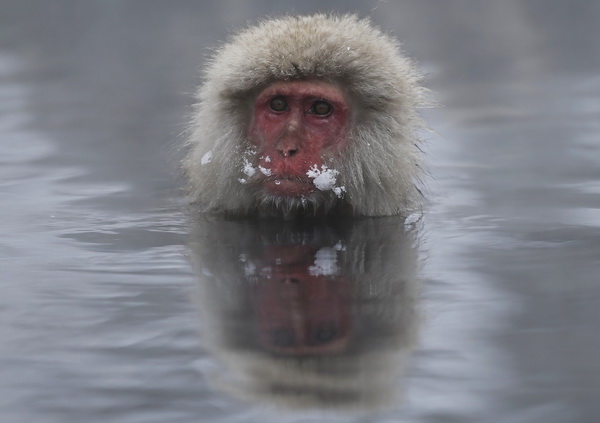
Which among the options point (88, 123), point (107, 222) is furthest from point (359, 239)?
point (88, 123)

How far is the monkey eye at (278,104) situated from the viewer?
4.85m

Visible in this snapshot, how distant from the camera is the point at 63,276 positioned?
Result: 3.71 meters

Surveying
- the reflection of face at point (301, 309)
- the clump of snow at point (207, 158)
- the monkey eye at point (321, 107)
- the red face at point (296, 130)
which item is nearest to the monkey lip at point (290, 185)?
the red face at point (296, 130)

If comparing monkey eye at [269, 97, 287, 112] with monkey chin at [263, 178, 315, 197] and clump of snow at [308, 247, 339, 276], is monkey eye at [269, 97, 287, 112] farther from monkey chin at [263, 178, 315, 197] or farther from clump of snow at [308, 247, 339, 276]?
clump of snow at [308, 247, 339, 276]

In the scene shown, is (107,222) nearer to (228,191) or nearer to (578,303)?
(228,191)

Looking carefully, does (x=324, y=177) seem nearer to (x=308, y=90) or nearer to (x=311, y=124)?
(x=311, y=124)

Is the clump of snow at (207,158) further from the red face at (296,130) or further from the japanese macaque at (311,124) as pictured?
the red face at (296,130)

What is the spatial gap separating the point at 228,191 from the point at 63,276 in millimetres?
1439

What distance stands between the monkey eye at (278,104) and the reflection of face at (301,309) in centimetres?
99

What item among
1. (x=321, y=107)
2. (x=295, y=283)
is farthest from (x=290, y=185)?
(x=295, y=283)

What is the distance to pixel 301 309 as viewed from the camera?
324 centimetres

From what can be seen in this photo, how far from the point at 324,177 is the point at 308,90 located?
382 millimetres

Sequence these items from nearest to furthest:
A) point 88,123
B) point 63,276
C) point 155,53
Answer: point 63,276, point 88,123, point 155,53

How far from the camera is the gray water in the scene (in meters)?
2.51
